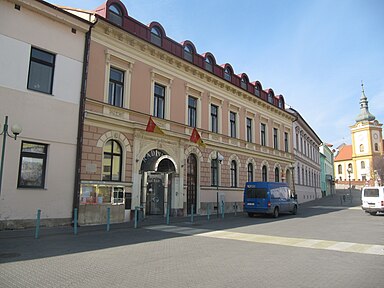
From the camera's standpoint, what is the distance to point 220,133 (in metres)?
25.7

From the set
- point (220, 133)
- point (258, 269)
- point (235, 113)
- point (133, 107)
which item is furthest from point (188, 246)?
point (235, 113)

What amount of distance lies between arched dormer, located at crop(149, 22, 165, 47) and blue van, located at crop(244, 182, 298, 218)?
11.4m

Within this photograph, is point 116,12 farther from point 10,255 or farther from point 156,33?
point 10,255

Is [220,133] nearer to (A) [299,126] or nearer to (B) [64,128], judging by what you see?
(B) [64,128]

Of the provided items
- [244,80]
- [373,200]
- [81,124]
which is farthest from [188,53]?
[373,200]

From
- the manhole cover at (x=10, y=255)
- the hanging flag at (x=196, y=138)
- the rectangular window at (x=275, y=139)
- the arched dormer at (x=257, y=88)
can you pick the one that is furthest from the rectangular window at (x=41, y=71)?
the rectangular window at (x=275, y=139)

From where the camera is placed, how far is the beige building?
16797mm

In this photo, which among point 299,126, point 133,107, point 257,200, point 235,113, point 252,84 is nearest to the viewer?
point 133,107

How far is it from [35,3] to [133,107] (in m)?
7.01

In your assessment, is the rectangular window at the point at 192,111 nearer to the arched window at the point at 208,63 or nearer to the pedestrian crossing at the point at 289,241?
the arched window at the point at 208,63

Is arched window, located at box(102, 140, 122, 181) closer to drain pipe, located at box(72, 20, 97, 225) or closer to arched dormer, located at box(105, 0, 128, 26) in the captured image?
drain pipe, located at box(72, 20, 97, 225)

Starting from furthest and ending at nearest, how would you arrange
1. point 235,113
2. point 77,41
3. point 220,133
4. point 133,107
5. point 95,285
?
point 235,113, point 220,133, point 133,107, point 77,41, point 95,285

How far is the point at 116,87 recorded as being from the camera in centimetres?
1833

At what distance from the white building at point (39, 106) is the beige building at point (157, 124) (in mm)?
834
